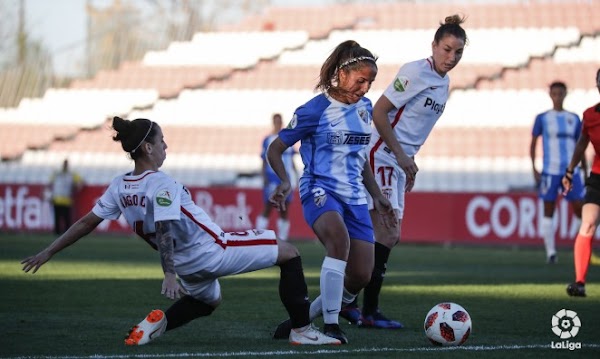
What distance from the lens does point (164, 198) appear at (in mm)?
6848

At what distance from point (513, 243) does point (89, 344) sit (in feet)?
53.8

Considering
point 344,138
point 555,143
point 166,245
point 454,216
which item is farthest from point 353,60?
point 454,216

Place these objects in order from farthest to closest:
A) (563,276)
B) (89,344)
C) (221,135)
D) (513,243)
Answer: (221,135) → (513,243) → (563,276) → (89,344)

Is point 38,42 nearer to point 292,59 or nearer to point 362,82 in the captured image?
point 292,59

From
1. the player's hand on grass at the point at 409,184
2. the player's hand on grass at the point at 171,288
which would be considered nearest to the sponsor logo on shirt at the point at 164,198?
the player's hand on grass at the point at 171,288

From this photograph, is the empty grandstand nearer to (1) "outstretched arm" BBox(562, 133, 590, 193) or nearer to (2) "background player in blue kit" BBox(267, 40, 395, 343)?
(1) "outstretched arm" BBox(562, 133, 590, 193)

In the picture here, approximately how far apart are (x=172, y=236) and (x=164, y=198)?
24 cm

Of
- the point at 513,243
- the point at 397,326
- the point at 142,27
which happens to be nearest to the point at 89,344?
the point at 397,326

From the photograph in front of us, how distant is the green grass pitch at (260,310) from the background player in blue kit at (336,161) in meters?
0.50

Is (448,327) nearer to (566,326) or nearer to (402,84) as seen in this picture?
(566,326)

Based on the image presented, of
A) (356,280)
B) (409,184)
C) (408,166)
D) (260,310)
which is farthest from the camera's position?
(260,310)

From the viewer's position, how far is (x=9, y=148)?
34.8m

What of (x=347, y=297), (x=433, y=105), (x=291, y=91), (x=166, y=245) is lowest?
(x=347, y=297)

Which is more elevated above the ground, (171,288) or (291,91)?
(291,91)
